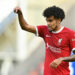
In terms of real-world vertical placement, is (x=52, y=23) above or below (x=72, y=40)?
above

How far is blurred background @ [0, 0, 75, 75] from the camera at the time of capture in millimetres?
13430

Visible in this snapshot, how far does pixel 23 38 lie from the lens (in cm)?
1780

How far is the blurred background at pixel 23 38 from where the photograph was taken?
13.4 m

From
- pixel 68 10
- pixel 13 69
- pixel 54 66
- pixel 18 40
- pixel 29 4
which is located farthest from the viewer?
pixel 29 4

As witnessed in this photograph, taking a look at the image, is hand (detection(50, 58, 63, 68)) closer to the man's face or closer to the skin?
the skin

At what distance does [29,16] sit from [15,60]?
2.65m

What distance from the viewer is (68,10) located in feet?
48.2

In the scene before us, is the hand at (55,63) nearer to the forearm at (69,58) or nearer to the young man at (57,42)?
the forearm at (69,58)

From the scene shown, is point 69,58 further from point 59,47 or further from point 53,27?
point 53,27

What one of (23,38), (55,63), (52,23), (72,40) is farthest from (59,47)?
(23,38)

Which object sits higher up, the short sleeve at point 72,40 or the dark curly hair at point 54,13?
the dark curly hair at point 54,13

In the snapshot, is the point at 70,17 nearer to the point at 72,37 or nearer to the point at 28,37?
the point at 28,37

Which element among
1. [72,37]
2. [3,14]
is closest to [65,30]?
[72,37]

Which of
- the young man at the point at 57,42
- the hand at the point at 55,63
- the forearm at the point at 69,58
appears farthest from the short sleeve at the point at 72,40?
the hand at the point at 55,63
